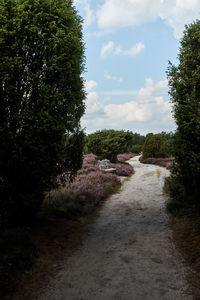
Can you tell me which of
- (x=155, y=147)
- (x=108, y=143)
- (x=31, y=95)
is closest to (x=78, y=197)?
(x=31, y=95)

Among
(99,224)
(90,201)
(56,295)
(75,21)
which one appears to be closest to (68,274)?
(56,295)

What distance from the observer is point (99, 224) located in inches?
392

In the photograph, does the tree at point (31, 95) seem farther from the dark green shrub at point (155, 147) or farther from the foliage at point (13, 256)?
the dark green shrub at point (155, 147)

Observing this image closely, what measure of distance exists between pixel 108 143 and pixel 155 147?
513 inches

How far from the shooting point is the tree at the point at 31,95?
7160 mm

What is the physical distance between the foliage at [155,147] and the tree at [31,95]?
32622 mm

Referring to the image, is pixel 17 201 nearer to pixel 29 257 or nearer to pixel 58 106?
pixel 29 257

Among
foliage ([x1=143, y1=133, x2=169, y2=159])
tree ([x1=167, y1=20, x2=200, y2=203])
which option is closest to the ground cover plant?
tree ([x1=167, y1=20, x2=200, y2=203])

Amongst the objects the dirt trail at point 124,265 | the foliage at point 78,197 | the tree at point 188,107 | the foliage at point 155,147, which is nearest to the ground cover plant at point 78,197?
the foliage at point 78,197

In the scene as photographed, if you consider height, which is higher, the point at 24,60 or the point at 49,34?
the point at 49,34

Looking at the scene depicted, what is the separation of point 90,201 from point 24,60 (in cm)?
790

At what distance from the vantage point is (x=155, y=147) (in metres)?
39.9

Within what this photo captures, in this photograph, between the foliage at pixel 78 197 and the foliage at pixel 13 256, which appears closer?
the foliage at pixel 13 256

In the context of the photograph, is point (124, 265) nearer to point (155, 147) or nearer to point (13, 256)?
point (13, 256)
